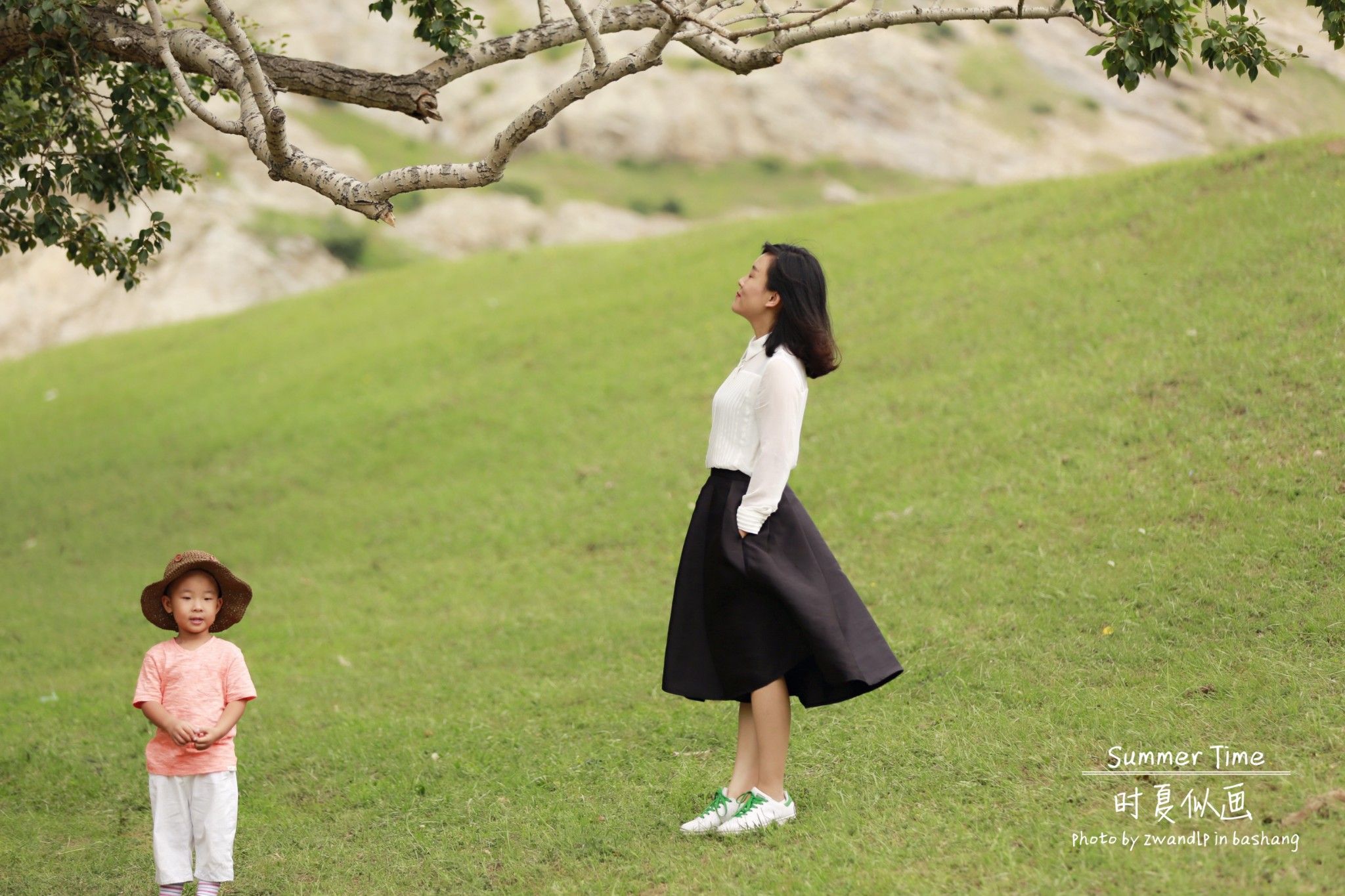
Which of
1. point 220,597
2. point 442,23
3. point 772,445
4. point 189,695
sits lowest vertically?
point 189,695

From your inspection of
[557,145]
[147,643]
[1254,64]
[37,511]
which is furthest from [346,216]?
[1254,64]

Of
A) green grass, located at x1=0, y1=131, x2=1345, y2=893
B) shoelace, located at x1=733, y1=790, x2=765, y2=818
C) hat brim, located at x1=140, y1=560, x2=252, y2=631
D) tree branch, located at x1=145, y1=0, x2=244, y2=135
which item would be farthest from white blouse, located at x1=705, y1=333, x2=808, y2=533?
tree branch, located at x1=145, y1=0, x2=244, y2=135

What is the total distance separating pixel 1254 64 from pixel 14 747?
25.5ft

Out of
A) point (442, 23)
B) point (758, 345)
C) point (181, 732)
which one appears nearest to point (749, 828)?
point (758, 345)

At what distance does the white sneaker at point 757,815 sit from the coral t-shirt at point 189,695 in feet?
6.37

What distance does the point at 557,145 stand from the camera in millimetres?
50031

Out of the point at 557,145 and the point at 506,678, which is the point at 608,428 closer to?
the point at 506,678

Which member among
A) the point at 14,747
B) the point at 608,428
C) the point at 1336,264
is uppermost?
the point at 1336,264

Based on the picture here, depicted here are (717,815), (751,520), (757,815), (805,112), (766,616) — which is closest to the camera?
(751,520)

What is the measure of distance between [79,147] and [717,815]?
19.1 feet

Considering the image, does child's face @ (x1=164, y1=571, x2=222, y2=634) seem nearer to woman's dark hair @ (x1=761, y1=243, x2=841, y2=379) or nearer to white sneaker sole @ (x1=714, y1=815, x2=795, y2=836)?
white sneaker sole @ (x1=714, y1=815, x2=795, y2=836)

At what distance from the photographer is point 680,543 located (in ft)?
32.7

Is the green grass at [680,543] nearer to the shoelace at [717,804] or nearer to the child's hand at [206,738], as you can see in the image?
the shoelace at [717,804]

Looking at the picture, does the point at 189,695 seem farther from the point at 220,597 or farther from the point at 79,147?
the point at 79,147
